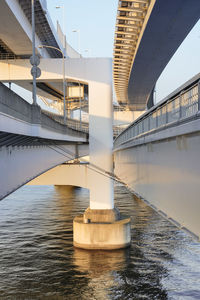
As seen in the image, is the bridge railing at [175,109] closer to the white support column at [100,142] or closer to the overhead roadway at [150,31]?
the overhead roadway at [150,31]

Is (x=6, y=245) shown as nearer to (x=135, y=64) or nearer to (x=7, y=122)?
(x=135, y=64)

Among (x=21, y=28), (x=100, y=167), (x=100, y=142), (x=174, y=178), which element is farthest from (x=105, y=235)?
(x=174, y=178)

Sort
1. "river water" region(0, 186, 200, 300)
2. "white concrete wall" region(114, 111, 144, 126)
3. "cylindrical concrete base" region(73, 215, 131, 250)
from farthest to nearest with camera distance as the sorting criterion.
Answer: "white concrete wall" region(114, 111, 144, 126) → "cylindrical concrete base" region(73, 215, 131, 250) → "river water" region(0, 186, 200, 300)

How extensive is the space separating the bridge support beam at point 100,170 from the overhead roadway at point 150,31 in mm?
3201

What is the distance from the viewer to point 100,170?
29.4 meters

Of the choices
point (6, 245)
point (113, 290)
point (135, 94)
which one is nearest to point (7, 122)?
point (113, 290)

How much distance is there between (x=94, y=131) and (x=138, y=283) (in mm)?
11760

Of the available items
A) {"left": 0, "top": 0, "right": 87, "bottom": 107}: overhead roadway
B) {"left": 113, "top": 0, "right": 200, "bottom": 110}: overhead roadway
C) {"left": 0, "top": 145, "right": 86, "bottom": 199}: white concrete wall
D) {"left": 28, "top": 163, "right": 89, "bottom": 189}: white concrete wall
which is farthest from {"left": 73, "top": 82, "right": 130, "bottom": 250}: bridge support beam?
{"left": 28, "top": 163, "right": 89, "bottom": 189}: white concrete wall

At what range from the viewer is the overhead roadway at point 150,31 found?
15804 mm

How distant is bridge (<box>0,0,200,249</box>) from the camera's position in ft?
30.2

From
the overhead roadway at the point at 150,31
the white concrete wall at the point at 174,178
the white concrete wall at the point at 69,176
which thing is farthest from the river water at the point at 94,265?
the overhead roadway at the point at 150,31

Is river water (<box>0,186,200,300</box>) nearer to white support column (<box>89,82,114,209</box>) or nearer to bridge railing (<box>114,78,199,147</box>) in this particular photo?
white support column (<box>89,82,114,209</box>)

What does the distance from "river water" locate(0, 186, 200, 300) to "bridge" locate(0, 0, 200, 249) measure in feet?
6.53

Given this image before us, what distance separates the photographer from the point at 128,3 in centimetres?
1920
